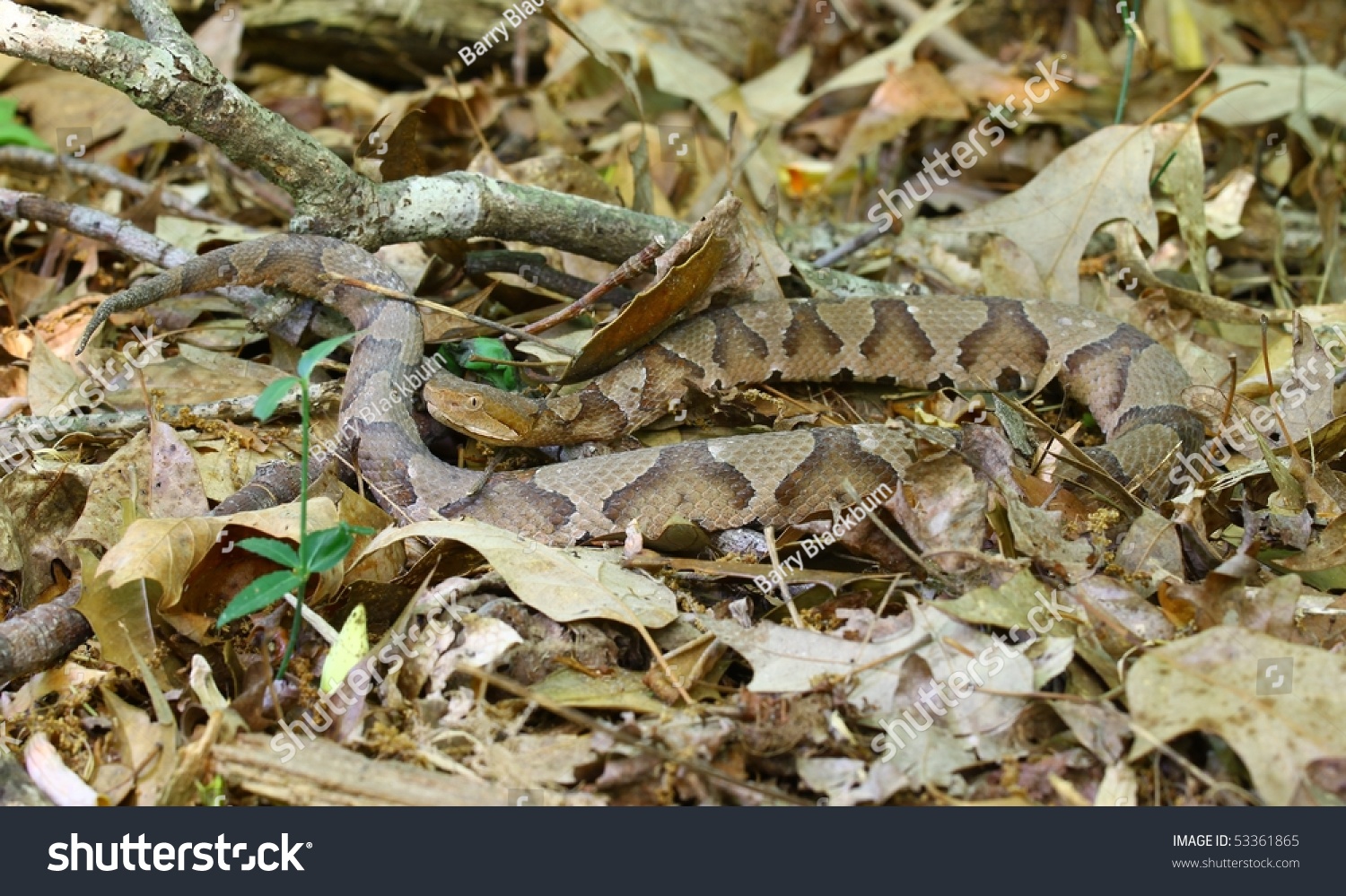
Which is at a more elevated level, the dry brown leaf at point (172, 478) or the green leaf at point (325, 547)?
the dry brown leaf at point (172, 478)

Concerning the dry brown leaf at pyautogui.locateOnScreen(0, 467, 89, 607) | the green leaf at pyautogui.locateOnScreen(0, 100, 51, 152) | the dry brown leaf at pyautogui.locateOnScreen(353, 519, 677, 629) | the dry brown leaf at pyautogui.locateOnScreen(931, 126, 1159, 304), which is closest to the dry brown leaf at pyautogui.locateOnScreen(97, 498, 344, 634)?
the dry brown leaf at pyautogui.locateOnScreen(353, 519, 677, 629)

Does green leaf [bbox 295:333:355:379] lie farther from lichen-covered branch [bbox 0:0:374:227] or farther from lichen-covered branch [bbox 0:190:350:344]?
lichen-covered branch [bbox 0:190:350:344]

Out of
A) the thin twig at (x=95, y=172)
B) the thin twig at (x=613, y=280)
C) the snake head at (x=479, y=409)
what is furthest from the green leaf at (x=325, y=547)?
the thin twig at (x=95, y=172)

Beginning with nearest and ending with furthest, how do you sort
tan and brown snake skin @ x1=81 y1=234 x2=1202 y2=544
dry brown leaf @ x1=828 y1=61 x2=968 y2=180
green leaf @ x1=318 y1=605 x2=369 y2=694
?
1. green leaf @ x1=318 y1=605 x2=369 y2=694
2. tan and brown snake skin @ x1=81 y1=234 x2=1202 y2=544
3. dry brown leaf @ x1=828 y1=61 x2=968 y2=180

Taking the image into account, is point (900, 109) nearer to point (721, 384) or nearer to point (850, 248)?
point (850, 248)

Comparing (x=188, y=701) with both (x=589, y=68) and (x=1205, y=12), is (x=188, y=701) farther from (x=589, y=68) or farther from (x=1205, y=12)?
(x=1205, y=12)

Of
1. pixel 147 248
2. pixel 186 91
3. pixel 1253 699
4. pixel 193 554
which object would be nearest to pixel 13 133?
pixel 147 248

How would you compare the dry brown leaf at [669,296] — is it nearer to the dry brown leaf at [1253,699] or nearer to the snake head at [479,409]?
the snake head at [479,409]
